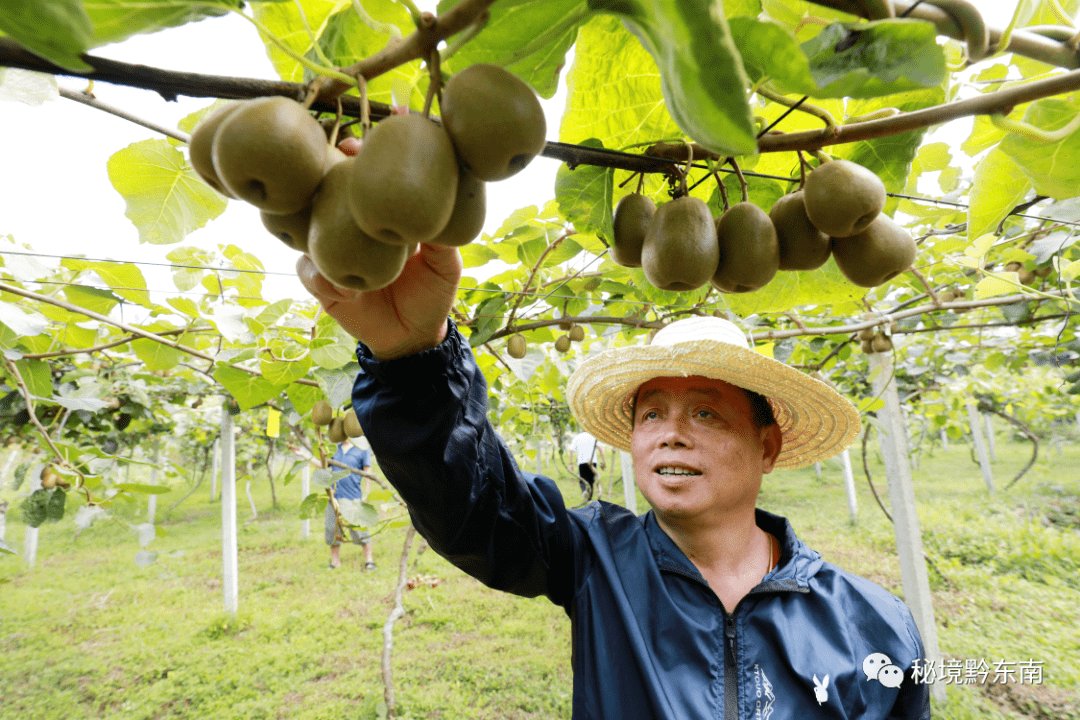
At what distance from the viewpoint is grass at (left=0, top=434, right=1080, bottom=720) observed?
4.34m

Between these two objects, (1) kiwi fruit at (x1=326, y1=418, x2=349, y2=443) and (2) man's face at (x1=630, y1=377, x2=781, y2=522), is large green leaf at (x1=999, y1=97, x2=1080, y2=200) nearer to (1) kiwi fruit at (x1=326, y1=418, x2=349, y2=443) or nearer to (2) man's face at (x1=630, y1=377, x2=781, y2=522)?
(2) man's face at (x1=630, y1=377, x2=781, y2=522)

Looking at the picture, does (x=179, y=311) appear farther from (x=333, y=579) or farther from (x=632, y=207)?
(x=333, y=579)

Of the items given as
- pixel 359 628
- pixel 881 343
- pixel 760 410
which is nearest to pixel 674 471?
pixel 760 410

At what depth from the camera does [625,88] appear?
36.9 inches

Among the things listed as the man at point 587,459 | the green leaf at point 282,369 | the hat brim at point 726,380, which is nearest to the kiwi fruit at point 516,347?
the hat brim at point 726,380

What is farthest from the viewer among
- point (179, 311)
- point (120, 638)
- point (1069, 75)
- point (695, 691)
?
point (120, 638)

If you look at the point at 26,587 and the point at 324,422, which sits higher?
the point at 324,422

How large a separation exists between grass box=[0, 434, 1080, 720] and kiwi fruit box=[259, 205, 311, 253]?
3.09 m

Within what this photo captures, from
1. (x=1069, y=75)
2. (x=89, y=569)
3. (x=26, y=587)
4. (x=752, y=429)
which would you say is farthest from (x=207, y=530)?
(x=1069, y=75)

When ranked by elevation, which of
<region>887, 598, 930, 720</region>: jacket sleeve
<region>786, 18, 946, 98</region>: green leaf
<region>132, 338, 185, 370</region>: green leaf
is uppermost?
<region>132, 338, 185, 370</region>: green leaf

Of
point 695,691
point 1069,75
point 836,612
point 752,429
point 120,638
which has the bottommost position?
point 120,638

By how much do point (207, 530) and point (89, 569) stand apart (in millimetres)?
2701

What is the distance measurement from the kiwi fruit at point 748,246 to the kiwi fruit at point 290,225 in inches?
21.7

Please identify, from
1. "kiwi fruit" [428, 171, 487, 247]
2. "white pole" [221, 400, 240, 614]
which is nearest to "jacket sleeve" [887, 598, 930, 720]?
"kiwi fruit" [428, 171, 487, 247]
